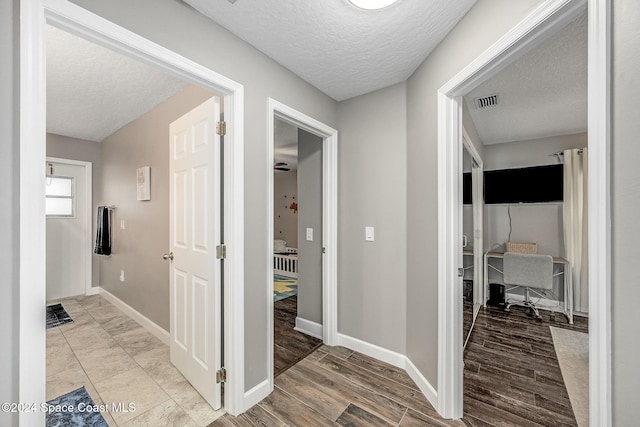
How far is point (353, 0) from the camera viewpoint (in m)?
1.34

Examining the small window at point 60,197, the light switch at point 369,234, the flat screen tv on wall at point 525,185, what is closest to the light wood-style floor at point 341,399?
the light switch at point 369,234

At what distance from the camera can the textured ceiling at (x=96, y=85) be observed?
1.96 m

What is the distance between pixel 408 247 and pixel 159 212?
2530 millimetres

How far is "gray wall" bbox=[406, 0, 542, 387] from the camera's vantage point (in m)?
1.44

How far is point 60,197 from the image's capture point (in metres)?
4.00

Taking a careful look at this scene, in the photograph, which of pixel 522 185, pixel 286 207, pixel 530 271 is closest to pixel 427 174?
pixel 530 271

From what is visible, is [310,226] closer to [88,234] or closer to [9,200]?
[9,200]

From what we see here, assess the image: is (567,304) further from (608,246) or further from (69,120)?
(69,120)

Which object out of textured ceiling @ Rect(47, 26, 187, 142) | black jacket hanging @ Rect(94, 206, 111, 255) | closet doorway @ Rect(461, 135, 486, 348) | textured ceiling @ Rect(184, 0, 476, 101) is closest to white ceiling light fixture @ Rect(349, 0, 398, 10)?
textured ceiling @ Rect(184, 0, 476, 101)

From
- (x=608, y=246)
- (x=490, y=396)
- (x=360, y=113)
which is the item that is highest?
(x=360, y=113)

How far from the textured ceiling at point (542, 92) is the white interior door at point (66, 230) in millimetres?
5614

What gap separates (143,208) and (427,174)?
3.08m

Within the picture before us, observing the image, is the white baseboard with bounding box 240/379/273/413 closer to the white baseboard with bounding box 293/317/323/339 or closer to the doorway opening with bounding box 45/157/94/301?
the white baseboard with bounding box 293/317/323/339

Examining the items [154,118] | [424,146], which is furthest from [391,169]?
[154,118]
